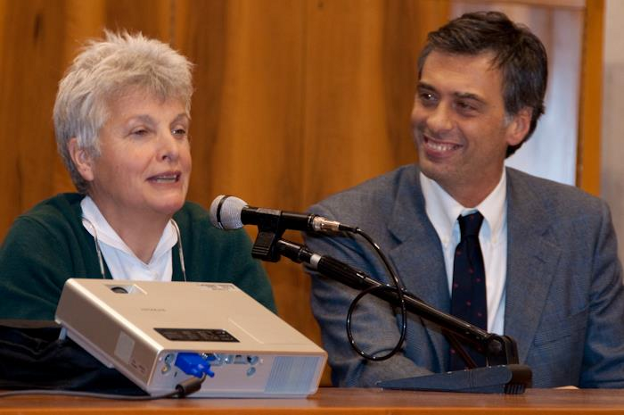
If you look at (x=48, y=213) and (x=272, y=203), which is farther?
(x=272, y=203)

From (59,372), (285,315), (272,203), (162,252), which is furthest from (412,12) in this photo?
(59,372)

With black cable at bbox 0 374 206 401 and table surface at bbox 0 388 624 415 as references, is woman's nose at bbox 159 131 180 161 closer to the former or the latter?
table surface at bbox 0 388 624 415

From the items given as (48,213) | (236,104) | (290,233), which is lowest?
(290,233)

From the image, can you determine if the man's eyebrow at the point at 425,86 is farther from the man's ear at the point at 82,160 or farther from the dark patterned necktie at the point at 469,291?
the man's ear at the point at 82,160

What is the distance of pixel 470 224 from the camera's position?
107 inches

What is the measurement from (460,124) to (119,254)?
100cm

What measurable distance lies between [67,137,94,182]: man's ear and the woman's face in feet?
0.15

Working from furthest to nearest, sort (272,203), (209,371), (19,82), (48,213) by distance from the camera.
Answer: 1. (272,203)
2. (19,82)
3. (48,213)
4. (209,371)

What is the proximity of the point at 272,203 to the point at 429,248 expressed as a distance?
820 mm

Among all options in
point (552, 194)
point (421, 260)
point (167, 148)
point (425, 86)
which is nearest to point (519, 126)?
point (552, 194)

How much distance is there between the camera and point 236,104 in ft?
10.9

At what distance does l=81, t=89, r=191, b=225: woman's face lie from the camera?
7.77 feet

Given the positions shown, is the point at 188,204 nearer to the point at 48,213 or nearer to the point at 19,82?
the point at 48,213

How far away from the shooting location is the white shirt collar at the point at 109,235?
7.88 ft
